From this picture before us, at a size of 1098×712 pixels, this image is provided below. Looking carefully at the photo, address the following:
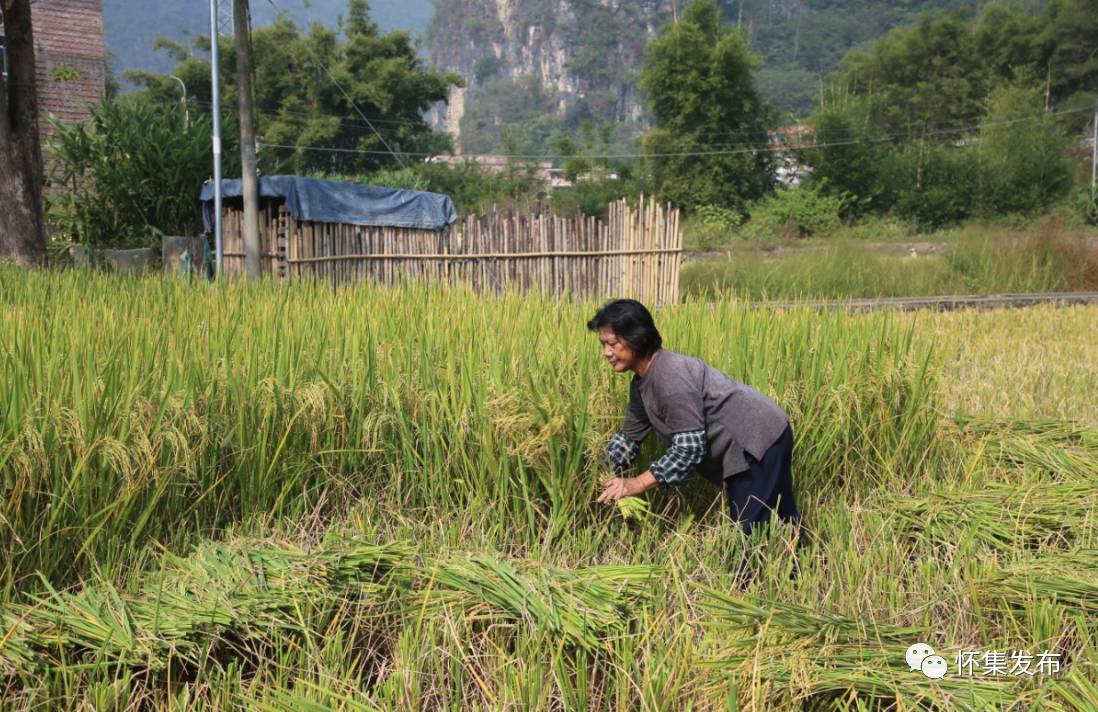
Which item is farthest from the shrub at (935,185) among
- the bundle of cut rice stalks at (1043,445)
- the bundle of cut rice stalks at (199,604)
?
the bundle of cut rice stalks at (199,604)

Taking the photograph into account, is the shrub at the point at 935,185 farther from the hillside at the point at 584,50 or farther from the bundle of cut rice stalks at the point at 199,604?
the hillside at the point at 584,50

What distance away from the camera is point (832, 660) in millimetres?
2152

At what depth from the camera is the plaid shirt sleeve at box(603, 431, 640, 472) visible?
3066mm

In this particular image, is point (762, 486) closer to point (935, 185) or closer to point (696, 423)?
point (696, 423)

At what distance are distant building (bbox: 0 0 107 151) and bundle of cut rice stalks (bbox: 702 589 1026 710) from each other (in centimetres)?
2103

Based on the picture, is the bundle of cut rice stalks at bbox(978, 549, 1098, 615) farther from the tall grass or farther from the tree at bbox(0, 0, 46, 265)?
the tree at bbox(0, 0, 46, 265)

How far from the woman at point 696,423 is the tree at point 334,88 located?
34.1 metres

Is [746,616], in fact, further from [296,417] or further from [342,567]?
[296,417]

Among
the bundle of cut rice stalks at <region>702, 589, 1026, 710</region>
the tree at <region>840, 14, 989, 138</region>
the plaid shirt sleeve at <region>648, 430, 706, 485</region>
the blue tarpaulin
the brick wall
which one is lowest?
the bundle of cut rice stalks at <region>702, 589, 1026, 710</region>

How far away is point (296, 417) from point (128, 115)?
453 inches

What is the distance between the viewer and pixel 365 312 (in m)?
4.23

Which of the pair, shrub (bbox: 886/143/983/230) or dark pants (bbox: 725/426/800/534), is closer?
dark pants (bbox: 725/426/800/534)

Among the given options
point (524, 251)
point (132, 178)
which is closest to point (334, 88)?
point (132, 178)

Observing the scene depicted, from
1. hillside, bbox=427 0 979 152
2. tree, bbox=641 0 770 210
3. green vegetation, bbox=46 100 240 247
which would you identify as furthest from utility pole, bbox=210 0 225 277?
hillside, bbox=427 0 979 152
